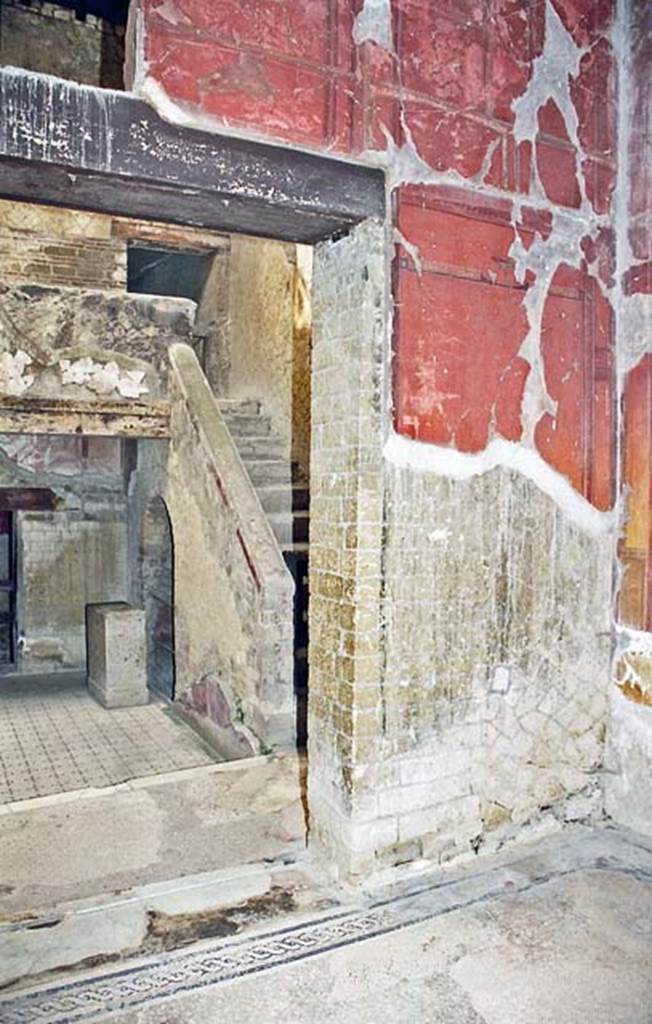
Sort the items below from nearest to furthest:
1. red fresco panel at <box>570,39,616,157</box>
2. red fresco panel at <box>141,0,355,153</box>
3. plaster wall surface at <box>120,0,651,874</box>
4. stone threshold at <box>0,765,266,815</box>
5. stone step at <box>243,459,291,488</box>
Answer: red fresco panel at <box>141,0,355,153</box> → plaster wall surface at <box>120,0,651,874</box> → red fresco panel at <box>570,39,616,157</box> → stone threshold at <box>0,765,266,815</box> → stone step at <box>243,459,291,488</box>

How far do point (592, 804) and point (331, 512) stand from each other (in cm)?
203

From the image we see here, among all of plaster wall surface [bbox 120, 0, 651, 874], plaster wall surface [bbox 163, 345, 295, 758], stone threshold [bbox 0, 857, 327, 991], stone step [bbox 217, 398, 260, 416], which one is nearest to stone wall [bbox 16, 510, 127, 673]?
stone step [bbox 217, 398, 260, 416]

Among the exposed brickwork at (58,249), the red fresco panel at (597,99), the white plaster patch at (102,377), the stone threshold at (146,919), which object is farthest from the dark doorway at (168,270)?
the stone threshold at (146,919)

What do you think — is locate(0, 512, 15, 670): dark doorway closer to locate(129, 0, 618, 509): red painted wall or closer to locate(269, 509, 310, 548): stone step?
locate(269, 509, 310, 548): stone step

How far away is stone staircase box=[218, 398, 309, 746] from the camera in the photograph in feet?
20.2

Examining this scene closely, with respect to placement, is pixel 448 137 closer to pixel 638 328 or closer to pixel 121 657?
pixel 638 328

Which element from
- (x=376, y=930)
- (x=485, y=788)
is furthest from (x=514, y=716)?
(x=376, y=930)

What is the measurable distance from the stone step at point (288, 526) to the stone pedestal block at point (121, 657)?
166 cm

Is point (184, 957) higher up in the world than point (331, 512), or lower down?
lower down

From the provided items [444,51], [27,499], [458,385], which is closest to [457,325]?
[458,385]

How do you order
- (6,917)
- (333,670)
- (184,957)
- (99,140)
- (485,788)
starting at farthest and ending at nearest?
(485,788) → (333,670) → (6,917) → (184,957) → (99,140)

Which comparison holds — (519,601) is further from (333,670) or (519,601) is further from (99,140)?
(99,140)

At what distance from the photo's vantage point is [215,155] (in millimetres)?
2762

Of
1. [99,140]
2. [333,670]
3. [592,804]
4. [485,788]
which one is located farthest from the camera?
[592,804]
